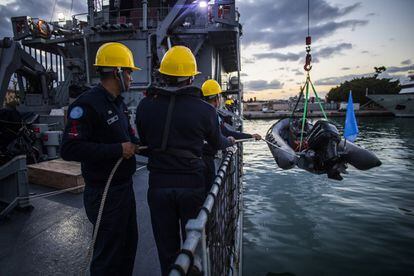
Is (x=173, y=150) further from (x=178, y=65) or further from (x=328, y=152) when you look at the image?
(x=328, y=152)

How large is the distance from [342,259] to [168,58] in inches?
190

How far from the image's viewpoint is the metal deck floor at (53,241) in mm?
2816

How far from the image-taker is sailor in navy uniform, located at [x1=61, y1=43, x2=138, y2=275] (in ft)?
6.54

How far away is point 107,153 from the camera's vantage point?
2010mm

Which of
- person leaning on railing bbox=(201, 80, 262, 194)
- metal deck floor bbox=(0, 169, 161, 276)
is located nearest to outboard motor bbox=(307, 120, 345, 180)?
person leaning on railing bbox=(201, 80, 262, 194)

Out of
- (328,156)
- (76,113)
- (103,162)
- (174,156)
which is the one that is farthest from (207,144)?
(328,156)

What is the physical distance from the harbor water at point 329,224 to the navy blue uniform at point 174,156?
10.0 feet

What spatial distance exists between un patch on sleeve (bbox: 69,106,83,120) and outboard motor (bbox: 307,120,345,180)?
4778mm

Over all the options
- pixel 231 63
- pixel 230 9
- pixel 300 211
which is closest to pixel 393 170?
pixel 300 211

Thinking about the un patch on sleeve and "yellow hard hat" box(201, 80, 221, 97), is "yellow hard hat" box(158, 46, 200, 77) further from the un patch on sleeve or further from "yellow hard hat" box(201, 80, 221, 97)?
"yellow hard hat" box(201, 80, 221, 97)

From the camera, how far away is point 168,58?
235cm

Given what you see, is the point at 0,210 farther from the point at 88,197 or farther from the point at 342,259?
the point at 342,259

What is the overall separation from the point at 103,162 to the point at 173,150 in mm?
549

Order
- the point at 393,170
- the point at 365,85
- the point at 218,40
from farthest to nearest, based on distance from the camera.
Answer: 1. the point at 365,85
2. the point at 218,40
3. the point at 393,170
